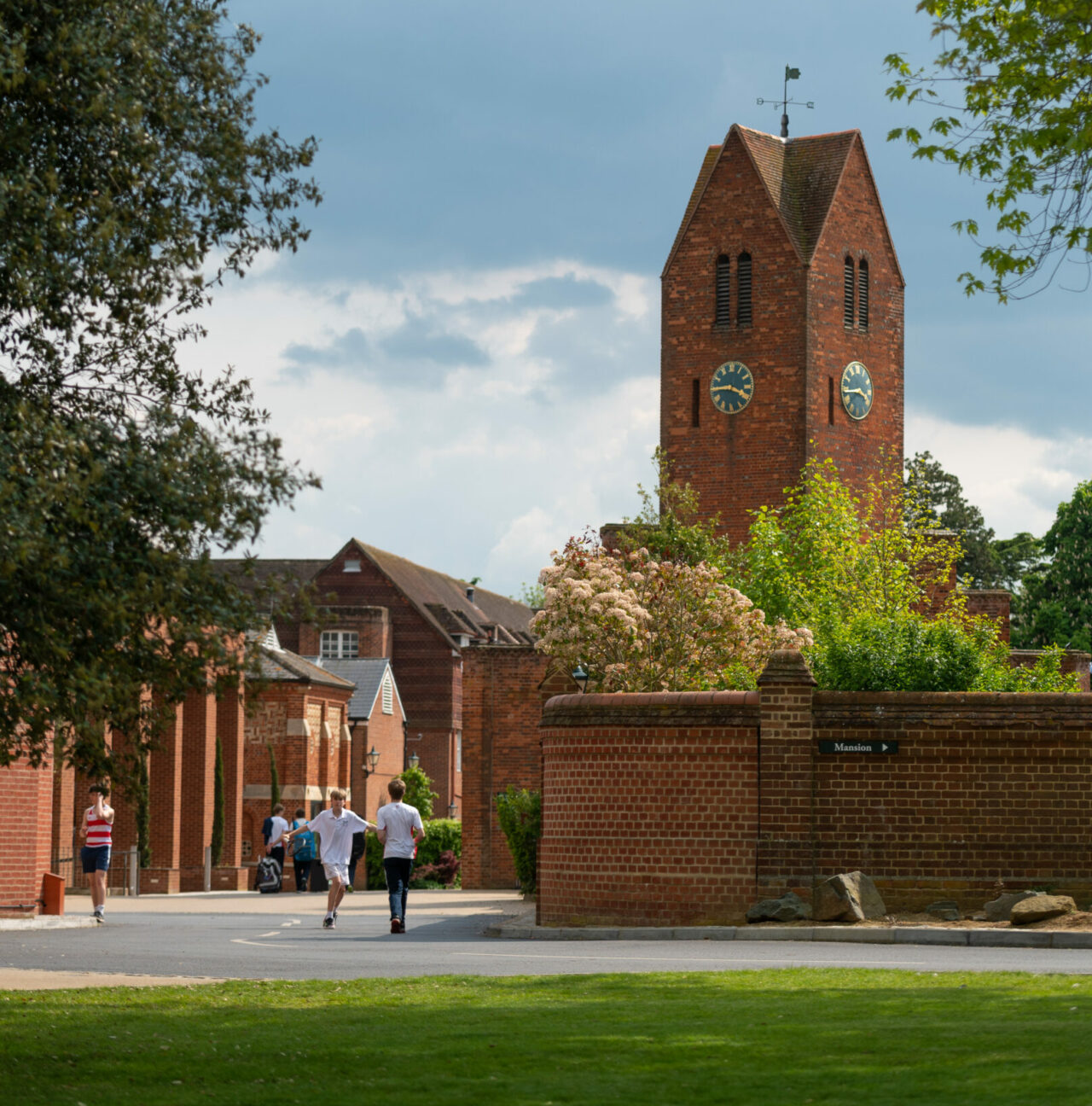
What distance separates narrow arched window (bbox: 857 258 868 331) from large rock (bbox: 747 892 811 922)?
84.1 feet

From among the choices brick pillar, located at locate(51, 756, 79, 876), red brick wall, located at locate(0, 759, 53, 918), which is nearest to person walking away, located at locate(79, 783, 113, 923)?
red brick wall, located at locate(0, 759, 53, 918)

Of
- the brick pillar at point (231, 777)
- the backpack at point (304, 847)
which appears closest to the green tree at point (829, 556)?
the backpack at point (304, 847)

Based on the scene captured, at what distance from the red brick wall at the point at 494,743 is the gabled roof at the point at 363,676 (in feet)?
74.9

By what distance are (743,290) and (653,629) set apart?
16.6 meters

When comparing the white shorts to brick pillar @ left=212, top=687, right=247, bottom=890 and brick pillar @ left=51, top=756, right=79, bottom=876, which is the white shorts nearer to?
brick pillar @ left=51, top=756, right=79, bottom=876

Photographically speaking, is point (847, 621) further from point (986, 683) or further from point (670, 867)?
point (670, 867)

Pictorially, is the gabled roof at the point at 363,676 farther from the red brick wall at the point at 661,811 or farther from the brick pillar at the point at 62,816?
the red brick wall at the point at 661,811

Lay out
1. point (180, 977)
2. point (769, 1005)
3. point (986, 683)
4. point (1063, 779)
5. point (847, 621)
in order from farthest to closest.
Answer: point (847, 621), point (986, 683), point (1063, 779), point (180, 977), point (769, 1005)

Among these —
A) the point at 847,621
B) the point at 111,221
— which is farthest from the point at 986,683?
the point at 111,221

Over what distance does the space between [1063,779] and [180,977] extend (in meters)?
9.86

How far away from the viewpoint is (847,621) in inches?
1283

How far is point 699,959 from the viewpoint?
14875 millimetres

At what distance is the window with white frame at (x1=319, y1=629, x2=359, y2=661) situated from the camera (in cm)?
7394

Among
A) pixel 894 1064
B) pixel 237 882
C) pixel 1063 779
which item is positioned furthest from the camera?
pixel 237 882
